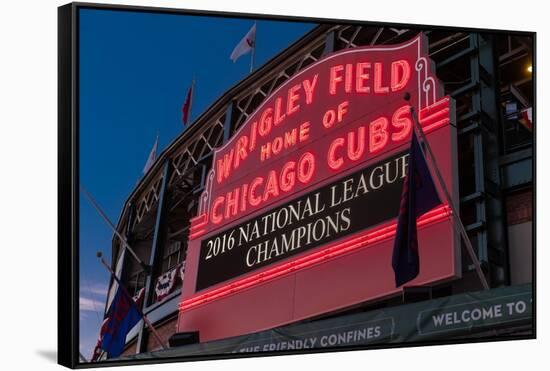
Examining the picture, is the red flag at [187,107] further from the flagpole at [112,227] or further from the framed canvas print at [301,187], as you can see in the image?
the flagpole at [112,227]

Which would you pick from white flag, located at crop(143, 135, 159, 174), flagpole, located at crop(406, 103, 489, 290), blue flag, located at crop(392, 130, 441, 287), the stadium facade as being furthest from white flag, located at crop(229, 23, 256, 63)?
blue flag, located at crop(392, 130, 441, 287)

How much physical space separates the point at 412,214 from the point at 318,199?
49.1 inches

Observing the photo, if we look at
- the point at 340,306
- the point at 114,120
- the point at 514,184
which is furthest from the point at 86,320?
the point at 514,184

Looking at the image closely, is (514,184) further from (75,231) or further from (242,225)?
(75,231)

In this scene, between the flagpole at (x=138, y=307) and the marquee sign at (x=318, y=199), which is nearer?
the flagpole at (x=138, y=307)

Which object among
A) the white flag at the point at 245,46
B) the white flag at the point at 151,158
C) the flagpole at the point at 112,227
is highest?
the white flag at the point at 245,46

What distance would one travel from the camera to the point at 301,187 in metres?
11.3

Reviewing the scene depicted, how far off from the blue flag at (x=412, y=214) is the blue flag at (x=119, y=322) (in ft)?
10.2

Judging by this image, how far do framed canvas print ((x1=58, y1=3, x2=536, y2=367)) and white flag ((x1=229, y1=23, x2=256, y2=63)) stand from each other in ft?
0.07

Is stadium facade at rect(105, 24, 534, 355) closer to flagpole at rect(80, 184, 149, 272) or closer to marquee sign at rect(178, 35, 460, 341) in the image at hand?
flagpole at rect(80, 184, 149, 272)

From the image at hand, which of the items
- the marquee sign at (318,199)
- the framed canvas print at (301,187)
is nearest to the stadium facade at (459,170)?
the framed canvas print at (301,187)

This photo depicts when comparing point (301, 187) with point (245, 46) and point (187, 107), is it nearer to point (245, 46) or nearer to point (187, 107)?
point (187, 107)

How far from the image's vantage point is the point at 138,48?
10297 millimetres

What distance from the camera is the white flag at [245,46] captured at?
10930mm
